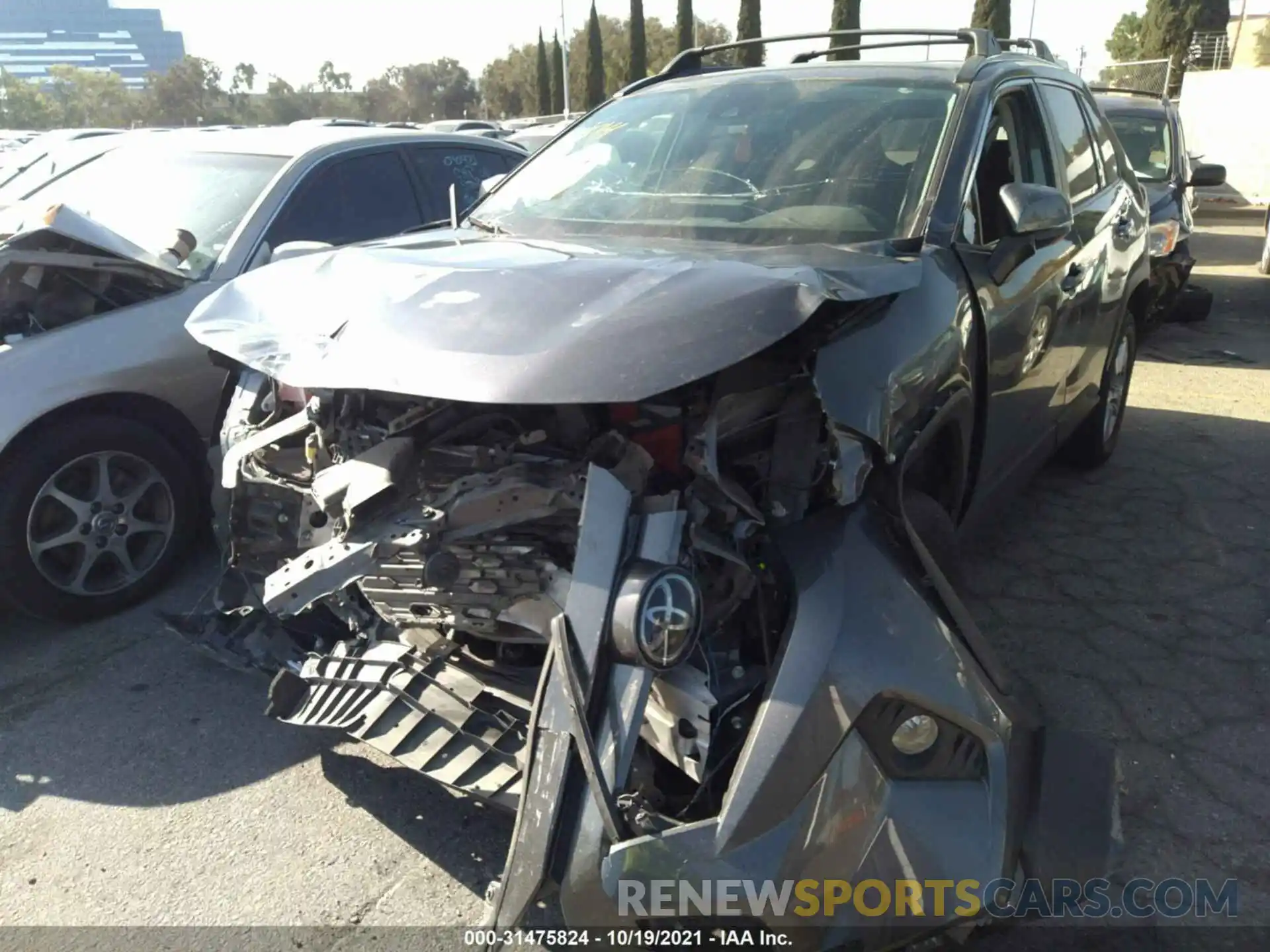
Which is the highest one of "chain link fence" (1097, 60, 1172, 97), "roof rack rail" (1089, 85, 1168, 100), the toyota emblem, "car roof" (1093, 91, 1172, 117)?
"chain link fence" (1097, 60, 1172, 97)

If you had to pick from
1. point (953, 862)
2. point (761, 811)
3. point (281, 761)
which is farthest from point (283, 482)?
point (953, 862)

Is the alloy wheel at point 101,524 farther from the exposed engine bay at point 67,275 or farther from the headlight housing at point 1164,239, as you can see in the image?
the headlight housing at point 1164,239

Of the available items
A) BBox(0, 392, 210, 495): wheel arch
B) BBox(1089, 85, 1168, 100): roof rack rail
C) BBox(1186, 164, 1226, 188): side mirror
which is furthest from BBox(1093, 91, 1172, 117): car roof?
BBox(0, 392, 210, 495): wheel arch

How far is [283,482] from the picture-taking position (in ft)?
9.73

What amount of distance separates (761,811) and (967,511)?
1.72m

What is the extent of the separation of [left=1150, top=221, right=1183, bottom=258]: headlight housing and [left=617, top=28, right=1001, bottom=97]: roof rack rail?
449 centimetres

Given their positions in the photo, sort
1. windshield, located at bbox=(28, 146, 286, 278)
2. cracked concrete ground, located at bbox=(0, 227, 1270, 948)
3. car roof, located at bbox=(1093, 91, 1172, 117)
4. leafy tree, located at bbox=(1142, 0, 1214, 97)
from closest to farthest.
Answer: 1. cracked concrete ground, located at bbox=(0, 227, 1270, 948)
2. windshield, located at bbox=(28, 146, 286, 278)
3. car roof, located at bbox=(1093, 91, 1172, 117)
4. leafy tree, located at bbox=(1142, 0, 1214, 97)

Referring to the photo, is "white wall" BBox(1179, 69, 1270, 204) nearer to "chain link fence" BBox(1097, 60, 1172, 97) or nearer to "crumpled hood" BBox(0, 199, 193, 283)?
"chain link fence" BBox(1097, 60, 1172, 97)

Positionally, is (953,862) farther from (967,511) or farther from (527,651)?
(967,511)

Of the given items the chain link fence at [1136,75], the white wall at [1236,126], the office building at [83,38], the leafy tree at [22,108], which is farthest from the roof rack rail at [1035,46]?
the office building at [83,38]

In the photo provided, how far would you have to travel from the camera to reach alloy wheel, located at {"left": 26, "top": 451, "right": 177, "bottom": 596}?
12.2 feet

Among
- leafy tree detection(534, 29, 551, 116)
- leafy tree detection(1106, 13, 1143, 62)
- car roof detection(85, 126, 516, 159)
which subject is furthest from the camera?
leafy tree detection(1106, 13, 1143, 62)

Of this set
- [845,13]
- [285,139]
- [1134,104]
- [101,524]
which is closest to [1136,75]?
[845,13]

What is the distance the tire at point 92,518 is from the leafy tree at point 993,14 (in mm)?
27028
